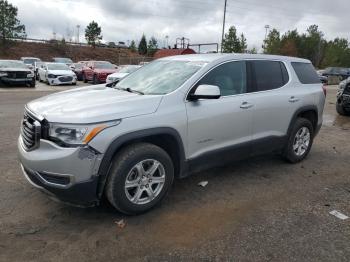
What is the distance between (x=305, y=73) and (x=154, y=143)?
3.25 meters

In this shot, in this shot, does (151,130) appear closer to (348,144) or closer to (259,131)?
(259,131)

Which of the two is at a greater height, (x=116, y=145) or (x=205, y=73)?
(x=205, y=73)

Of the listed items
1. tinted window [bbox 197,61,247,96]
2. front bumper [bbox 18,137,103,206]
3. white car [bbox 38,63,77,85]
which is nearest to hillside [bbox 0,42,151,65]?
white car [bbox 38,63,77,85]

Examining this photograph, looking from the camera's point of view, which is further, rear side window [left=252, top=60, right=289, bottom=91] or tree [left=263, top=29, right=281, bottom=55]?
tree [left=263, top=29, right=281, bottom=55]

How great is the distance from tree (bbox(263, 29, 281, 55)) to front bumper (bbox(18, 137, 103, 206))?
6421cm

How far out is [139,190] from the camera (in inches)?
149

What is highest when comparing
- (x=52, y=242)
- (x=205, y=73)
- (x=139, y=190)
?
(x=205, y=73)

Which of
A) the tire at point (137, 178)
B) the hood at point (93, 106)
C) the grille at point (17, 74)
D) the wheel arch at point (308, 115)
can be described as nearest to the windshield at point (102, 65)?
the grille at point (17, 74)

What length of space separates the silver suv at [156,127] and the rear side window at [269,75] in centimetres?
1

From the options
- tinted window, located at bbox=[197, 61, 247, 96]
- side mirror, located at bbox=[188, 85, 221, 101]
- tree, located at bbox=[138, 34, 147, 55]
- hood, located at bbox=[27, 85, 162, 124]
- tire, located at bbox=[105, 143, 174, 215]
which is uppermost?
tree, located at bbox=[138, 34, 147, 55]

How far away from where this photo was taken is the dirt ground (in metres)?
3.20

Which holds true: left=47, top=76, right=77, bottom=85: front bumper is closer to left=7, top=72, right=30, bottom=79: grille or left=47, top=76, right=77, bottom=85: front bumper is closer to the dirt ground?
left=7, top=72, right=30, bottom=79: grille

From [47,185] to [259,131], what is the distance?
2.85 m

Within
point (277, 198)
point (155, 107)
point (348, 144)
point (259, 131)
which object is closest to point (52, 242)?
point (155, 107)
